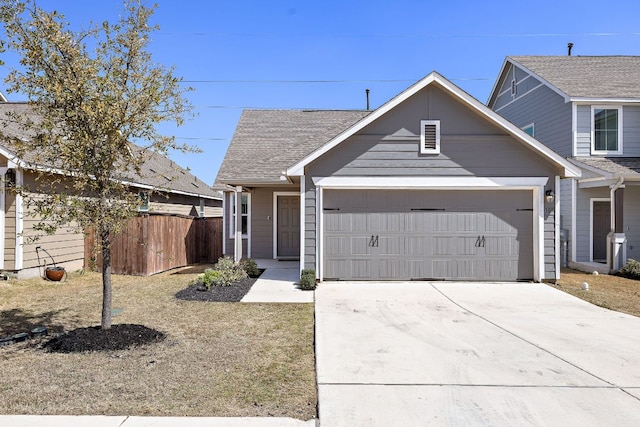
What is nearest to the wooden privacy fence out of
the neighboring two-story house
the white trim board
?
the white trim board

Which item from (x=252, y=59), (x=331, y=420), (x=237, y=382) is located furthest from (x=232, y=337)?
(x=252, y=59)

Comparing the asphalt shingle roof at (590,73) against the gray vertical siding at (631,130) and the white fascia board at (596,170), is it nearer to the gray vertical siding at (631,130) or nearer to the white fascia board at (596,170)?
the gray vertical siding at (631,130)

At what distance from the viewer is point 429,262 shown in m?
10.5

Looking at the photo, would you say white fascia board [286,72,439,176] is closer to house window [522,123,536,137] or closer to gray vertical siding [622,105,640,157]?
gray vertical siding [622,105,640,157]

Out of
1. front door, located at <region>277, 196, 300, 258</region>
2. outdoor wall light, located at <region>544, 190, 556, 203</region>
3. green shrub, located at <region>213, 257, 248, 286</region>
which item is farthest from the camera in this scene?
front door, located at <region>277, 196, 300, 258</region>

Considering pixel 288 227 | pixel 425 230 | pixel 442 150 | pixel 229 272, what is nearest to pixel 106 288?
pixel 229 272

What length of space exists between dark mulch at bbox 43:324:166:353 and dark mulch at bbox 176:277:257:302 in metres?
2.61

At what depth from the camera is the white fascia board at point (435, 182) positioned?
1030 cm

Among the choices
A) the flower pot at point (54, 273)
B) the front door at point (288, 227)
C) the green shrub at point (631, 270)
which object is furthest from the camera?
the front door at point (288, 227)

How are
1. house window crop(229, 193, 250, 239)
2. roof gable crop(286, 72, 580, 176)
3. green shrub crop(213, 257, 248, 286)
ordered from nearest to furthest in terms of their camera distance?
1. green shrub crop(213, 257, 248, 286)
2. roof gable crop(286, 72, 580, 176)
3. house window crop(229, 193, 250, 239)

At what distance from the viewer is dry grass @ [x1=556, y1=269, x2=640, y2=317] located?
335 inches

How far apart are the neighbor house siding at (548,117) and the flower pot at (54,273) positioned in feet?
53.0

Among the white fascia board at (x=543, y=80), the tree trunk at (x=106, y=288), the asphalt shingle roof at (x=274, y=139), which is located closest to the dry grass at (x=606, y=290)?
the white fascia board at (x=543, y=80)

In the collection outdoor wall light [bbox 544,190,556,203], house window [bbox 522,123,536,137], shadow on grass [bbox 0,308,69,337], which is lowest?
shadow on grass [bbox 0,308,69,337]
